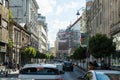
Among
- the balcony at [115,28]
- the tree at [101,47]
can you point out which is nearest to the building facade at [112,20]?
the balcony at [115,28]

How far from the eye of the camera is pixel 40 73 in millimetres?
14680

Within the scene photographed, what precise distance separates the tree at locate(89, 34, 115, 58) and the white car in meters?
35.9

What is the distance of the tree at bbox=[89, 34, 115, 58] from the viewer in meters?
50.7

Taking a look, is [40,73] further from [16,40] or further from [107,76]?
[16,40]

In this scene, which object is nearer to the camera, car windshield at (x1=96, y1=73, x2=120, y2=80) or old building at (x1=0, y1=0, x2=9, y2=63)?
car windshield at (x1=96, y1=73, x2=120, y2=80)

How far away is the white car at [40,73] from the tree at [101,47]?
118 feet

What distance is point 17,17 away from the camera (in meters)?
107

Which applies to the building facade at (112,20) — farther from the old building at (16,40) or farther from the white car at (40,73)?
the white car at (40,73)

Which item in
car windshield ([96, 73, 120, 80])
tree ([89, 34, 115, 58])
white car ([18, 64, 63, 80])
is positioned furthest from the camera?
tree ([89, 34, 115, 58])

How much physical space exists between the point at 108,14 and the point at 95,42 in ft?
45.1

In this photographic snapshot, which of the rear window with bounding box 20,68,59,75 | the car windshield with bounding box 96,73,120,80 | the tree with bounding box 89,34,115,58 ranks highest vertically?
the tree with bounding box 89,34,115,58

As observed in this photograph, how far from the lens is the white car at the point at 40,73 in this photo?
1440cm

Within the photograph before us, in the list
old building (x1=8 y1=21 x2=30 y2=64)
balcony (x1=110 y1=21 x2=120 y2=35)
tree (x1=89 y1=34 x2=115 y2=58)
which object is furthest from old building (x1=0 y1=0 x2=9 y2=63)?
balcony (x1=110 y1=21 x2=120 y2=35)

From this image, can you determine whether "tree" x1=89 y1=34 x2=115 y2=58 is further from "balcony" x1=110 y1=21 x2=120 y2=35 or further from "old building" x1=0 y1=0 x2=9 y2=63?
"old building" x1=0 y1=0 x2=9 y2=63
